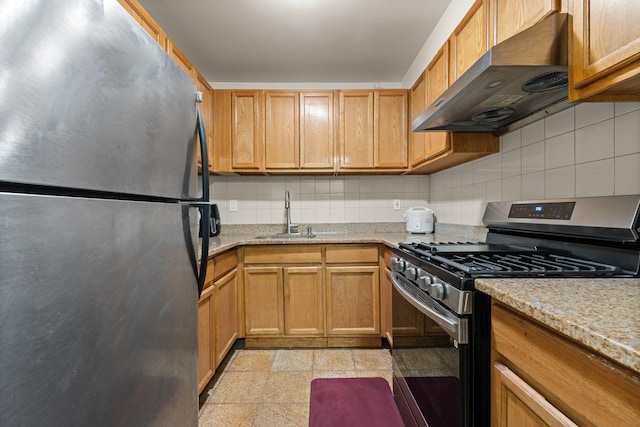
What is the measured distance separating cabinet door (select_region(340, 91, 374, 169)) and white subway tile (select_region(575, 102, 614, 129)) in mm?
1531

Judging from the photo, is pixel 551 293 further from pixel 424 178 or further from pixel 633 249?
pixel 424 178

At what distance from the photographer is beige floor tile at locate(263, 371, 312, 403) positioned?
1667 mm

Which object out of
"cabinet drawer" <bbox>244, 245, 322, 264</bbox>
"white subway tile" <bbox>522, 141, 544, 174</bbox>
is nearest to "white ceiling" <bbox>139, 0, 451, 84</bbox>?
"white subway tile" <bbox>522, 141, 544, 174</bbox>

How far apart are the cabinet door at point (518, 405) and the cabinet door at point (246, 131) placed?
89.5 inches

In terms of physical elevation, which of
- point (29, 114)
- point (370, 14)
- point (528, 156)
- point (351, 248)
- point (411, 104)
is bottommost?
point (351, 248)

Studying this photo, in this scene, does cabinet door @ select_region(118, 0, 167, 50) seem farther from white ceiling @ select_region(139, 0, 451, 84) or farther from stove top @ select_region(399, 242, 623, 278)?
stove top @ select_region(399, 242, 623, 278)

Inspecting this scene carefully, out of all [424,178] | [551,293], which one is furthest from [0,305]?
[424,178]

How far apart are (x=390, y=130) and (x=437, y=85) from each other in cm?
71

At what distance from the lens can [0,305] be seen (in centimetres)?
41

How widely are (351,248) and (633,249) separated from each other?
1.61 metres

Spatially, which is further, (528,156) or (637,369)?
(528,156)

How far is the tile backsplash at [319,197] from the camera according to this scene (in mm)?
2877

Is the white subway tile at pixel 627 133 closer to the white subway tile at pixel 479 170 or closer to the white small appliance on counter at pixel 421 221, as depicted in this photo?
the white subway tile at pixel 479 170

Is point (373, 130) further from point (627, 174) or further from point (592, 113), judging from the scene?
point (627, 174)
